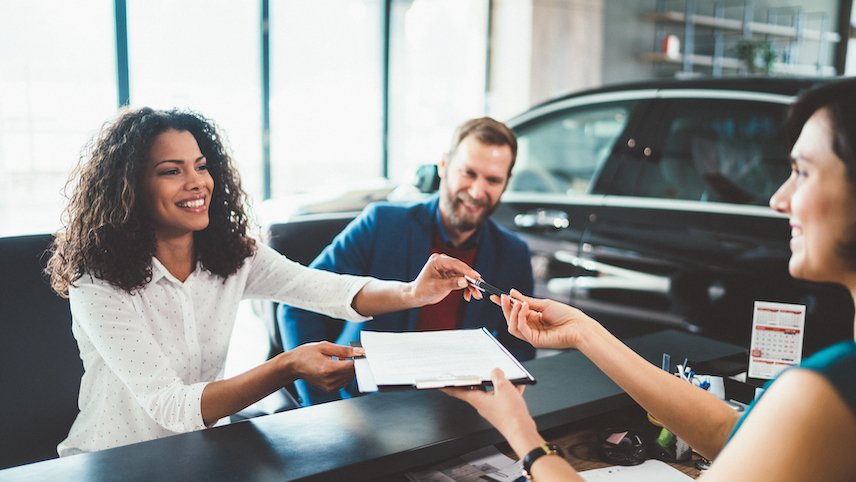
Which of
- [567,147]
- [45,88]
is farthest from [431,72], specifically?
[45,88]

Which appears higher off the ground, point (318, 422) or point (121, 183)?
point (121, 183)

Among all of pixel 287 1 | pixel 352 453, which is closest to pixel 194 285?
pixel 352 453

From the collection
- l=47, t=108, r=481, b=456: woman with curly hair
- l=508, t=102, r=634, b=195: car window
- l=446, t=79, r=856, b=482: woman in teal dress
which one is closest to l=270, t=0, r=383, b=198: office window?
l=508, t=102, r=634, b=195: car window

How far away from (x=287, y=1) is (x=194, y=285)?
476 cm

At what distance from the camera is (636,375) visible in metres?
1.10

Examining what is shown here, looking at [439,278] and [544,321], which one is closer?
[544,321]

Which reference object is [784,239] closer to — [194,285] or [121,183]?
[194,285]

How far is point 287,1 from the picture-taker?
18.3ft

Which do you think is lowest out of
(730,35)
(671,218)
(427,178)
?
(671,218)

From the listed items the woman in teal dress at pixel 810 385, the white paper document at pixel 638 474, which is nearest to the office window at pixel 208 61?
the white paper document at pixel 638 474

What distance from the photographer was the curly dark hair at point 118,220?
130cm

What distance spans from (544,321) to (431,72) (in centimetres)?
568

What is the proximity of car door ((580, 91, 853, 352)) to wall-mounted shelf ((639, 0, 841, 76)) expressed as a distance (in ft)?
16.7

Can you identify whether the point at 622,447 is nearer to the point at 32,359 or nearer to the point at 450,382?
the point at 450,382
